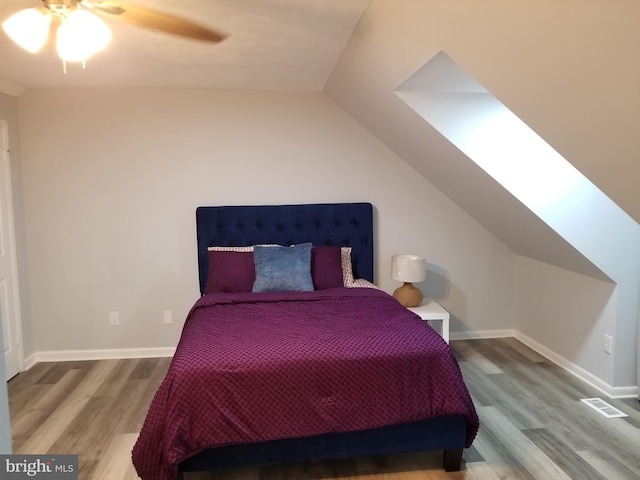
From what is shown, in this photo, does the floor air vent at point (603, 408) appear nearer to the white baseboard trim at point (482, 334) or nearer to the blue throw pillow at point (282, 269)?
the white baseboard trim at point (482, 334)

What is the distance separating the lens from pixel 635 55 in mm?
1345

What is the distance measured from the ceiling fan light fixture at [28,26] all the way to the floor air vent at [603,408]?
11.4ft

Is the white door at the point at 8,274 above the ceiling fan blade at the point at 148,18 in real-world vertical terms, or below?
below

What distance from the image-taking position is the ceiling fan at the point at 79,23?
5.84 feet

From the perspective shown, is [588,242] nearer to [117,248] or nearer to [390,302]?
[390,302]

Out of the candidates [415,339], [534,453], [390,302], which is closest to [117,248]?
[390,302]

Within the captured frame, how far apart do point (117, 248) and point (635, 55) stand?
11.9 ft

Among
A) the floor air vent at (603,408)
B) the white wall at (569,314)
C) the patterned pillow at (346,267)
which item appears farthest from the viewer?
the patterned pillow at (346,267)

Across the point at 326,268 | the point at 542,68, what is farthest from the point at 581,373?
the point at 542,68

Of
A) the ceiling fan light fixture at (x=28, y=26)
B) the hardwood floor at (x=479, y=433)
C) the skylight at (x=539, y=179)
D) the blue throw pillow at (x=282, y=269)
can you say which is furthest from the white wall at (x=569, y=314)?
the ceiling fan light fixture at (x=28, y=26)

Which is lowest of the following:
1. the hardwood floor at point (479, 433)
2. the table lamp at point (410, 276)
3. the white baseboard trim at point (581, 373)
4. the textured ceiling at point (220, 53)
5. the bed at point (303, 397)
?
the hardwood floor at point (479, 433)

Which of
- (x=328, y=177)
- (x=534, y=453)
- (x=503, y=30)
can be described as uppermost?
(x=503, y=30)

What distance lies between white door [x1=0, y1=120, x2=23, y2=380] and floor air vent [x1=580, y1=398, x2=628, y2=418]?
3.97m

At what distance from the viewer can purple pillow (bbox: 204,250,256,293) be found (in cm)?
357
